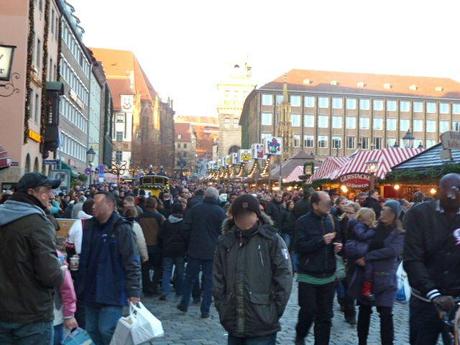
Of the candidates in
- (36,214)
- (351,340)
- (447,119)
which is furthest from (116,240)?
(447,119)

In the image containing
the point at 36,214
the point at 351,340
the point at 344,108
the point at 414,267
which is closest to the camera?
the point at 36,214

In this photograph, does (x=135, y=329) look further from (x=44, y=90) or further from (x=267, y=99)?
(x=267, y=99)

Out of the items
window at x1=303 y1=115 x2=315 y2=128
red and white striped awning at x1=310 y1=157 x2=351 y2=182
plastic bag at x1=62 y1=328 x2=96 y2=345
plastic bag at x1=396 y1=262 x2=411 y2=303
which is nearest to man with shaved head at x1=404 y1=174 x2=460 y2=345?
plastic bag at x1=62 y1=328 x2=96 y2=345

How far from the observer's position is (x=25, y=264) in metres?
4.17

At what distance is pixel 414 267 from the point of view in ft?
15.3

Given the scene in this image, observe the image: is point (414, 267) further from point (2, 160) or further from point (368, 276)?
point (2, 160)

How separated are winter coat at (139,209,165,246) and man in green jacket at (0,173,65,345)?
7275mm

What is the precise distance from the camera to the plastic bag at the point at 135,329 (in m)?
5.09

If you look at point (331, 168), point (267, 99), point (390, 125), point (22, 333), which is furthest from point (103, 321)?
point (390, 125)

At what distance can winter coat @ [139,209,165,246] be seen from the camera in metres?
11.5

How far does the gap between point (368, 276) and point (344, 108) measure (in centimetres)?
9492

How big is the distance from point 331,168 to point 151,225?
1758 cm

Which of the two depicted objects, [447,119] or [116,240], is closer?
[116,240]

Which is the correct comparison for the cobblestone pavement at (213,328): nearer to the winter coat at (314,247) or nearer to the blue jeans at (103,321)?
the winter coat at (314,247)
